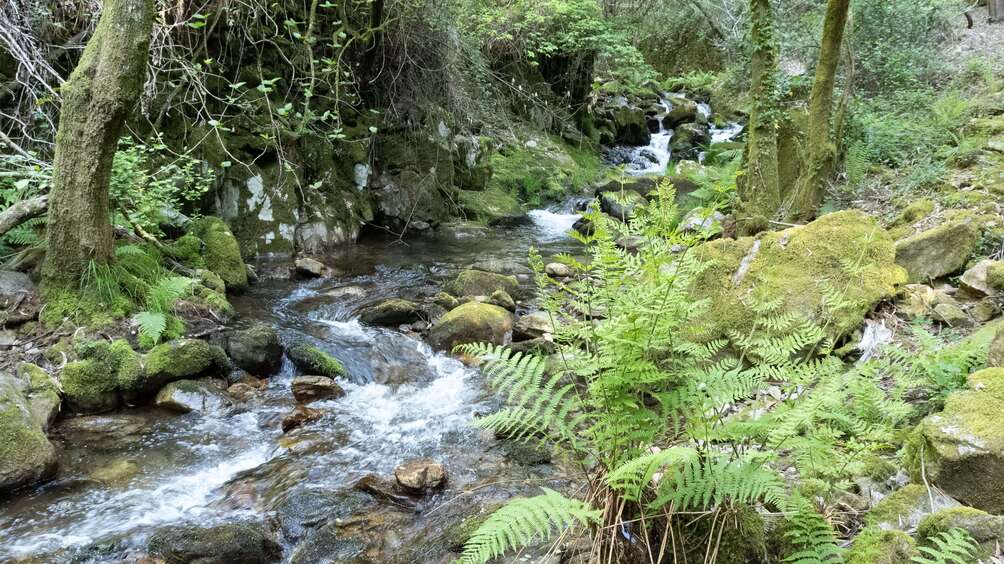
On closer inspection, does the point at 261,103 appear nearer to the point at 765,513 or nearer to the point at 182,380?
the point at 182,380

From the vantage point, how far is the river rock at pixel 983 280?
178 inches

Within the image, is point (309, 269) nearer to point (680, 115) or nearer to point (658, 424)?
point (658, 424)

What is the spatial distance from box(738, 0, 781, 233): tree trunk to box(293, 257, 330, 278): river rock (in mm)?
6372

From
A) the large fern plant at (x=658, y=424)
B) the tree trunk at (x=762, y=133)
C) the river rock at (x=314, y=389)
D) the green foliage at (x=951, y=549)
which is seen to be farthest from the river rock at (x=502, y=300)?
the green foliage at (x=951, y=549)

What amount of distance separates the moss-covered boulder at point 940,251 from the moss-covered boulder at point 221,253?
25.9 ft

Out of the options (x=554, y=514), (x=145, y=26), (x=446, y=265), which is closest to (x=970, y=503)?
(x=554, y=514)

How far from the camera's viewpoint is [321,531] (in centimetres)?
410

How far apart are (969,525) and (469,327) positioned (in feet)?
18.0

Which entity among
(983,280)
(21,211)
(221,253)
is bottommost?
(221,253)

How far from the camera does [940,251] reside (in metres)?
5.25

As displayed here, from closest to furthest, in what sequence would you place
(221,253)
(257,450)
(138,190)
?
1. (257,450)
2. (138,190)
3. (221,253)

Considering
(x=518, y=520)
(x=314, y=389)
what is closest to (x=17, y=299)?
(x=314, y=389)

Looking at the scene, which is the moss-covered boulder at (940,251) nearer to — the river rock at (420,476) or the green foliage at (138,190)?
the river rock at (420,476)

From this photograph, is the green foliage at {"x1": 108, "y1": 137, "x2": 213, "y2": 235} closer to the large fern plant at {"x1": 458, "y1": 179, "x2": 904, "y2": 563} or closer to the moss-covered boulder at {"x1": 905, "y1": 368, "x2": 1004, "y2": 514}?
the large fern plant at {"x1": 458, "y1": 179, "x2": 904, "y2": 563}
